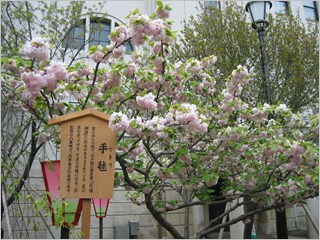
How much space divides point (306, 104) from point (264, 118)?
5.72 metres

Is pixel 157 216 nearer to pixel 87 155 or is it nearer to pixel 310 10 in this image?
pixel 87 155

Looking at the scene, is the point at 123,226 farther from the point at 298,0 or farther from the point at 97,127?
the point at 298,0

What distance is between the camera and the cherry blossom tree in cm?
408

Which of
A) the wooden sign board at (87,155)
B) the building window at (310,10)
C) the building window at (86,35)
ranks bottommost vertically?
the wooden sign board at (87,155)

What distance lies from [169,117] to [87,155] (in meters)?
1.05

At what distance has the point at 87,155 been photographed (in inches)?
150

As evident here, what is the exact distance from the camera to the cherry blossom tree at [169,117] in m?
4.08

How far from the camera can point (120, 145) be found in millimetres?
4793

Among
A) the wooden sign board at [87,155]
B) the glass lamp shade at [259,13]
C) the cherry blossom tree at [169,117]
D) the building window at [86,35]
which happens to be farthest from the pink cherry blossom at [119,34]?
the building window at [86,35]

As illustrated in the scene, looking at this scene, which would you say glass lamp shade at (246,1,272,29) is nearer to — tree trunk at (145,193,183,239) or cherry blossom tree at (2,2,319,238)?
cherry blossom tree at (2,2,319,238)

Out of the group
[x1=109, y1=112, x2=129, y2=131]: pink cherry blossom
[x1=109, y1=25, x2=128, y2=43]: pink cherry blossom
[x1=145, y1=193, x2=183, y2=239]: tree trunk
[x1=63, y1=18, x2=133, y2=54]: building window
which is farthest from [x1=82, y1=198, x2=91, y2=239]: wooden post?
[x1=63, y1=18, x2=133, y2=54]: building window

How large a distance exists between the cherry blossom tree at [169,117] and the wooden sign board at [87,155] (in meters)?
0.21

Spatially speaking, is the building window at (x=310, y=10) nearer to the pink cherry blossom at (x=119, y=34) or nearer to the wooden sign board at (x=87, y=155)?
the pink cherry blossom at (x=119, y=34)

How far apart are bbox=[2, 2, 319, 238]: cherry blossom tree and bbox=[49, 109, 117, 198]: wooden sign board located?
8.2 inches
